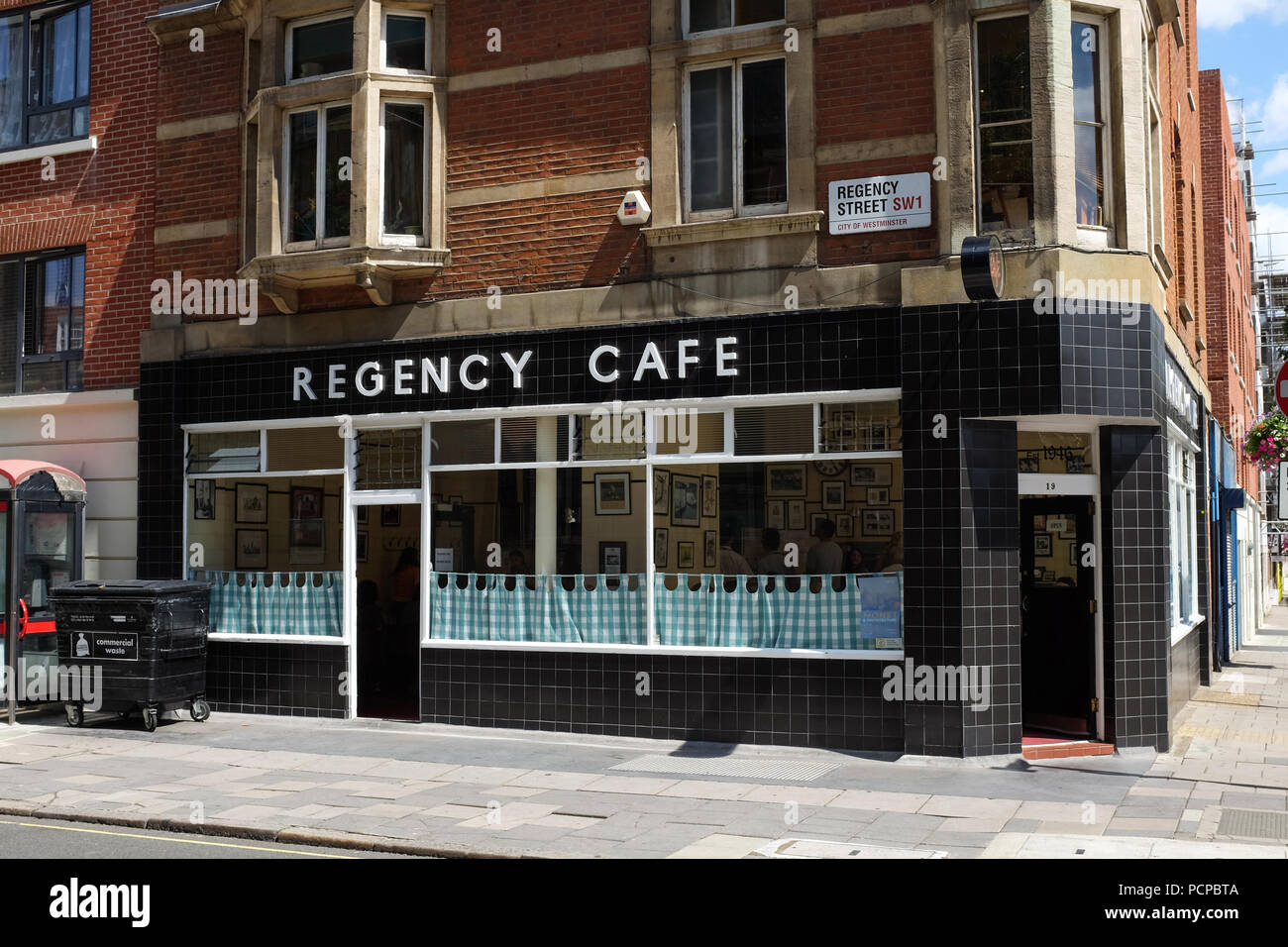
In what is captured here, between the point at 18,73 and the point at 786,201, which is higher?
the point at 18,73

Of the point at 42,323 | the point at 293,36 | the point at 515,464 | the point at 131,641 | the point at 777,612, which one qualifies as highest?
the point at 293,36

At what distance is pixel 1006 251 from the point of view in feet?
36.8

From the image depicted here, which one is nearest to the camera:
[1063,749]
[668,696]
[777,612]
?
[1063,749]

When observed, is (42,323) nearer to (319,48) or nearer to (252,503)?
(252,503)

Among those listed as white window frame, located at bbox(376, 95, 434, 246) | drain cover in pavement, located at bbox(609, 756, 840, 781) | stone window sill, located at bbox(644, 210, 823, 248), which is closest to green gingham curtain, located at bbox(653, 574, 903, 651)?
drain cover in pavement, located at bbox(609, 756, 840, 781)

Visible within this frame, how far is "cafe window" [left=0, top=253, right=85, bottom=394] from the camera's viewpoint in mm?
15984

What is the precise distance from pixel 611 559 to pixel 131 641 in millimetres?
5149

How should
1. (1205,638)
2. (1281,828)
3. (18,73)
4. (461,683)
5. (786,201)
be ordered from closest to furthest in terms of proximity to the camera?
(1281,828) → (786,201) → (461,683) → (18,73) → (1205,638)

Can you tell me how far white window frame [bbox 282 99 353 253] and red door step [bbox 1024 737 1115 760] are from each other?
8680 mm

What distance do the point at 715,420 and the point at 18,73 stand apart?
35.8 ft

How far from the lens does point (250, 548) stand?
14930mm

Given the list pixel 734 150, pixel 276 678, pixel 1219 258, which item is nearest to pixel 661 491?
pixel 734 150

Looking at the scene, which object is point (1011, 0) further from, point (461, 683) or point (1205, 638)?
point (1205, 638)

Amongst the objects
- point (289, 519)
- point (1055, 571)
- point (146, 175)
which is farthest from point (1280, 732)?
point (146, 175)
